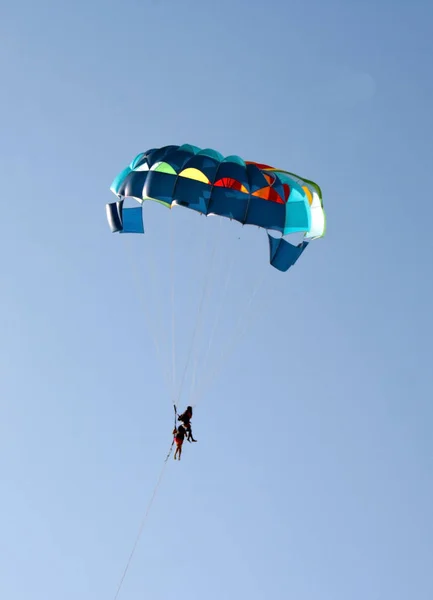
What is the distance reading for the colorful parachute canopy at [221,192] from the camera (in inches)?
781

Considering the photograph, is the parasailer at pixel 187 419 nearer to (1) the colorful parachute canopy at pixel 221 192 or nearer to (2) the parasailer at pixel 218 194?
(2) the parasailer at pixel 218 194

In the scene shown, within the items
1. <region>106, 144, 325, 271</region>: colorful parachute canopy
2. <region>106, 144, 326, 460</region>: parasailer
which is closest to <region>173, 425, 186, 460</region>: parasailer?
<region>106, 144, 326, 460</region>: parasailer

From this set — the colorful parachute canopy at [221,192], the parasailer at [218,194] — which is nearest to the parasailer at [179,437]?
the parasailer at [218,194]

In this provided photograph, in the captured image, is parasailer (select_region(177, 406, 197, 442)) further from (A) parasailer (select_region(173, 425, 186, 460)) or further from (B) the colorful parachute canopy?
(B) the colorful parachute canopy

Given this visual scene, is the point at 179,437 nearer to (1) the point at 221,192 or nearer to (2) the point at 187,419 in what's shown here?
(2) the point at 187,419

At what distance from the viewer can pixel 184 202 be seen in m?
19.9

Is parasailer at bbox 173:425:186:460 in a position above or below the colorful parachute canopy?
below

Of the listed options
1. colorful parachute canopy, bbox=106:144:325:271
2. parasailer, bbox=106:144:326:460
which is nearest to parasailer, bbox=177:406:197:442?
parasailer, bbox=106:144:326:460

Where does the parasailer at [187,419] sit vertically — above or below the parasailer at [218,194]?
below

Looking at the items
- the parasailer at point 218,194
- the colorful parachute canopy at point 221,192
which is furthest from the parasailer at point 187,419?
the colorful parachute canopy at point 221,192

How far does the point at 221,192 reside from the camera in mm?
19781

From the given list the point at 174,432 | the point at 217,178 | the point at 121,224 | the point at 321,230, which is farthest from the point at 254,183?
the point at 174,432

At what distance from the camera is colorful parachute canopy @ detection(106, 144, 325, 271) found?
19.8 metres

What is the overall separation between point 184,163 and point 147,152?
1513 mm
